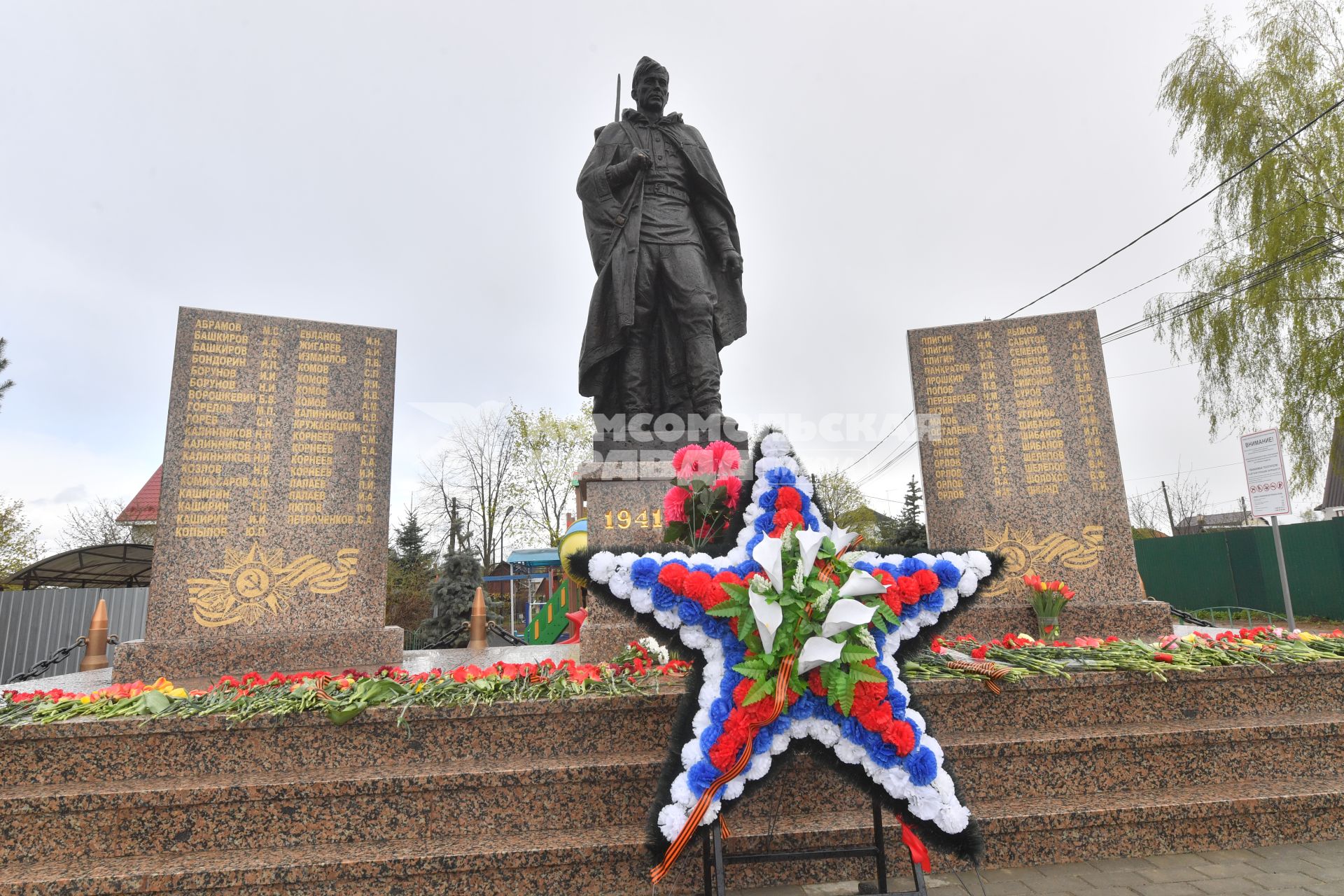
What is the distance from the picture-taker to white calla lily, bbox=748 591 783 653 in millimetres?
1917

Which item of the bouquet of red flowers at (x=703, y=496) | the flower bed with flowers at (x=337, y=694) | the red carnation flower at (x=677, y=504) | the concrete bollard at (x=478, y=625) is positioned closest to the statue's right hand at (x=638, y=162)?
the bouquet of red flowers at (x=703, y=496)

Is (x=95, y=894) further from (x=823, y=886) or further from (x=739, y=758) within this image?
(x=823, y=886)

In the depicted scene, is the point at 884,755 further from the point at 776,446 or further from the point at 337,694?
the point at 337,694

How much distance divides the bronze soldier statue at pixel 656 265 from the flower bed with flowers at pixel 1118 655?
97.2 inches

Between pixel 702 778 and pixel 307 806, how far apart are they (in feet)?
5.28

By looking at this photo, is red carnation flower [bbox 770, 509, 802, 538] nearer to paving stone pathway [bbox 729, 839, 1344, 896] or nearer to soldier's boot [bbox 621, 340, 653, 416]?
paving stone pathway [bbox 729, 839, 1344, 896]

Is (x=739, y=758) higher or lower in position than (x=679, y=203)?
lower

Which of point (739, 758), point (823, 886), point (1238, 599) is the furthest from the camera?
point (1238, 599)

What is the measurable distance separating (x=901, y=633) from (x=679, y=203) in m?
4.25

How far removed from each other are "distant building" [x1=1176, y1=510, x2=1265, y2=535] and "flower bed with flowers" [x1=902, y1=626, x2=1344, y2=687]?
1137 inches

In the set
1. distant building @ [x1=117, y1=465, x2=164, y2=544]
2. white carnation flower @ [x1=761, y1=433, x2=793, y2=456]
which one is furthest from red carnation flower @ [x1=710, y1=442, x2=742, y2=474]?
distant building @ [x1=117, y1=465, x2=164, y2=544]

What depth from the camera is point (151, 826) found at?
8.51 feet

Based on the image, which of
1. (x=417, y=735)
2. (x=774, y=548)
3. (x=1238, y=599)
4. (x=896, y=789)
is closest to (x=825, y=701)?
(x=896, y=789)

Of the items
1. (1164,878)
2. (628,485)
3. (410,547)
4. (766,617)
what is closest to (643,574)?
(766,617)
